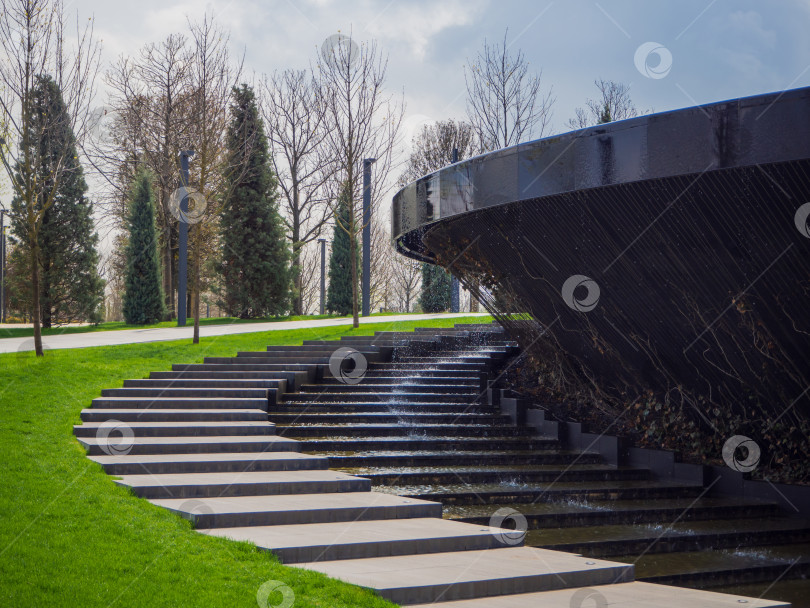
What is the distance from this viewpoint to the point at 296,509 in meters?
6.95

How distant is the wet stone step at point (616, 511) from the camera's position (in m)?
8.17

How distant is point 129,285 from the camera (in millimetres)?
25938

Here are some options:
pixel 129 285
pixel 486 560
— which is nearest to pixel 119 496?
pixel 486 560

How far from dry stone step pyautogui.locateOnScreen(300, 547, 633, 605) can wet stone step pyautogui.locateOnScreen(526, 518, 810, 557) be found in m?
1.10

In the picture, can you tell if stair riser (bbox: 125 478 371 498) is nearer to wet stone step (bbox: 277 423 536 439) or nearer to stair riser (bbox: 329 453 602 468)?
stair riser (bbox: 329 453 602 468)

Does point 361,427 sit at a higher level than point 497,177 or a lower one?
lower

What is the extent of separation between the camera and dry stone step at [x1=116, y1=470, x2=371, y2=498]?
7340 mm

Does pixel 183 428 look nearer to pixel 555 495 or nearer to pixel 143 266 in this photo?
pixel 555 495

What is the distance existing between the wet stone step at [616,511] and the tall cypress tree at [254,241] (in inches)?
820

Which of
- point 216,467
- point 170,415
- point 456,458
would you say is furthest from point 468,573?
point 170,415

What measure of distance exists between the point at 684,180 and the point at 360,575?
4723mm

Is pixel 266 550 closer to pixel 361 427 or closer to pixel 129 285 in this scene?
pixel 361 427

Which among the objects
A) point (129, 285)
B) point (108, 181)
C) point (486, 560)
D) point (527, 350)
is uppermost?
point (108, 181)

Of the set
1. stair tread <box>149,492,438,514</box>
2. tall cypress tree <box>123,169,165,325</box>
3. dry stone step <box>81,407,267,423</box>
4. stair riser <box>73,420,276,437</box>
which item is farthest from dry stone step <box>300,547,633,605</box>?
tall cypress tree <box>123,169,165,325</box>
